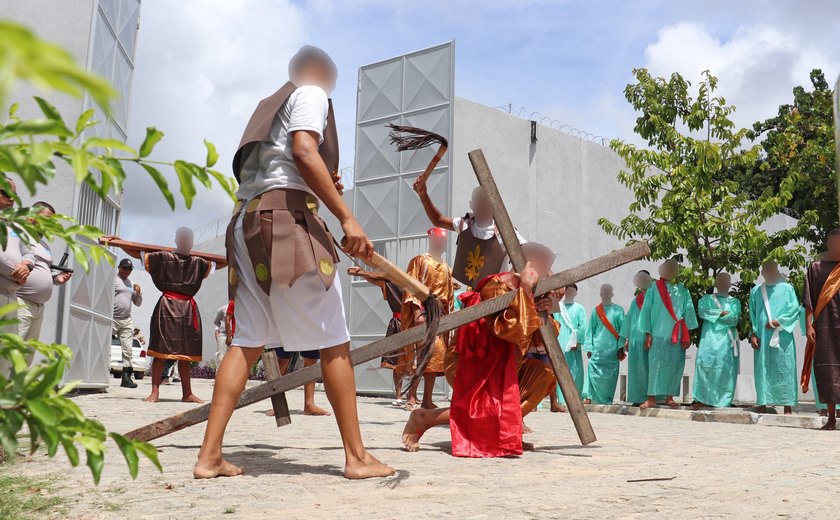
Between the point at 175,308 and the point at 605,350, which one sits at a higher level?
the point at 175,308

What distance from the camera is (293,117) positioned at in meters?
3.34

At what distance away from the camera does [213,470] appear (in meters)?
3.24

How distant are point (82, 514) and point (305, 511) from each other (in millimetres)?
715

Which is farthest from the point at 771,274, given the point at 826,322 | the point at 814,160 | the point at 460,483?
the point at 460,483

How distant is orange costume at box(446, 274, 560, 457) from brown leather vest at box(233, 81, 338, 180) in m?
1.34

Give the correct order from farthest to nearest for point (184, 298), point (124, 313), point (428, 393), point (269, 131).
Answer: point (124, 313)
point (184, 298)
point (428, 393)
point (269, 131)

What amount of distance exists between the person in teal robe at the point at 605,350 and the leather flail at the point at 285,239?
30.7 feet

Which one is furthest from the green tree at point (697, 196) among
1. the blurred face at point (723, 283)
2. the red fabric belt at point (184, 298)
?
the red fabric belt at point (184, 298)

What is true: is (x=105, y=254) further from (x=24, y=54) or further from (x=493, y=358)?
(x=493, y=358)

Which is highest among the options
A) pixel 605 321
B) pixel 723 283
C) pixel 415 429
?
pixel 723 283

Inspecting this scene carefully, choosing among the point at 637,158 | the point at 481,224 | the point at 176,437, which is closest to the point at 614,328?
the point at 637,158

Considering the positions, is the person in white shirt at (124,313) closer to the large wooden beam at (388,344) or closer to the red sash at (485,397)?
the large wooden beam at (388,344)

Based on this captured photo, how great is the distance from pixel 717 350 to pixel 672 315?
785 mm

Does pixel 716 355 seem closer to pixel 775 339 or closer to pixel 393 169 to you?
pixel 775 339
